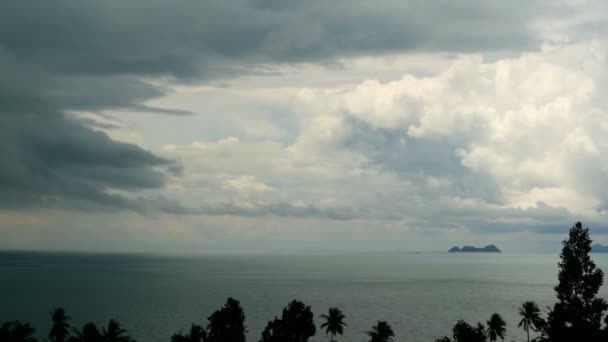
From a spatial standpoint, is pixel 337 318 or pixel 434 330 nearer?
pixel 337 318

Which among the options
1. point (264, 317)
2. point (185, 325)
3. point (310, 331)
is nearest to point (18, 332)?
point (310, 331)

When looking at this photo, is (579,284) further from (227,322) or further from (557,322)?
(227,322)

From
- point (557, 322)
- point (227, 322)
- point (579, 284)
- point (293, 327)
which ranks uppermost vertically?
point (579, 284)

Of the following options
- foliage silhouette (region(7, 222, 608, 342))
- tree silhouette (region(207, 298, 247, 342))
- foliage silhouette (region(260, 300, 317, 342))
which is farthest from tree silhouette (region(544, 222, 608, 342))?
tree silhouette (region(207, 298, 247, 342))

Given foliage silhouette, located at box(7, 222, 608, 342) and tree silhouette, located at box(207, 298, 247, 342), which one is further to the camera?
tree silhouette, located at box(207, 298, 247, 342)

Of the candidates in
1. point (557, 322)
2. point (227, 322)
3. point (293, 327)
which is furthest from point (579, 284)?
point (227, 322)

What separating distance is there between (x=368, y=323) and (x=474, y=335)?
293 ft

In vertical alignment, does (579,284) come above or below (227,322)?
above

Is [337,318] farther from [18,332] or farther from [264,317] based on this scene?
[264,317]

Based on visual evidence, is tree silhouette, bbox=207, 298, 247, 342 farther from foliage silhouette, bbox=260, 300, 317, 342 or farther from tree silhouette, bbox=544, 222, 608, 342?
tree silhouette, bbox=544, 222, 608, 342

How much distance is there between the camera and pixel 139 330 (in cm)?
16400

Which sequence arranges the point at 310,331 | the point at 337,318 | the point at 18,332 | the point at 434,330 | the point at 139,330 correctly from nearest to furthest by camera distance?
the point at 18,332 < the point at 310,331 < the point at 337,318 < the point at 139,330 < the point at 434,330

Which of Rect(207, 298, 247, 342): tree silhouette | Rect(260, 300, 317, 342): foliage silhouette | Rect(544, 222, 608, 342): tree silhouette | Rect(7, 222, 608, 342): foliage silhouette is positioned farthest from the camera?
Rect(207, 298, 247, 342): tree silhouette

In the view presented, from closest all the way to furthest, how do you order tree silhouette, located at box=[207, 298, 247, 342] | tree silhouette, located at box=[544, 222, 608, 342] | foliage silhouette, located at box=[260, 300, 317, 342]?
tree silhouette, located at box=[544, 222, 608, 342], foliage silhouette, located at box=[260, 300, 317, 342], tree silhouette, located at box=[207, 298, 247, 342]
